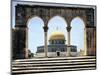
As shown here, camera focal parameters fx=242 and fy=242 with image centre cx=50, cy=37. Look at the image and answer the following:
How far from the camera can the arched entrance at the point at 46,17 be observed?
126 inches

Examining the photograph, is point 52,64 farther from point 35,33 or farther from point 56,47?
point 35,33

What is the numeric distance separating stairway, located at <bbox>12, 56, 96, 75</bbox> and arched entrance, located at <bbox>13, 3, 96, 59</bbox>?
95mm

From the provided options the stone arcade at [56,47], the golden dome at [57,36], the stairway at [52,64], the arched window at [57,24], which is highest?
the arched window at [57,24]

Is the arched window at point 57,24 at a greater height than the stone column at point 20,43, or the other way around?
the arched window at point 57,24

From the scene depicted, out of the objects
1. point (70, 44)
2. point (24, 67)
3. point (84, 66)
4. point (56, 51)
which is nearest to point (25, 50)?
point (24, 67)

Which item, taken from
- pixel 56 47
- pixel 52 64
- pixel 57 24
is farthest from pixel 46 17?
pixel 52 64

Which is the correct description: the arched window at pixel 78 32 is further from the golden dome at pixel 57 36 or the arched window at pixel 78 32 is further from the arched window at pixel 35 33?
the arched window at pixel 35 33

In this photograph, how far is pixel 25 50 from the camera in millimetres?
3234

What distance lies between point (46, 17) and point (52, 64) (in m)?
0.66

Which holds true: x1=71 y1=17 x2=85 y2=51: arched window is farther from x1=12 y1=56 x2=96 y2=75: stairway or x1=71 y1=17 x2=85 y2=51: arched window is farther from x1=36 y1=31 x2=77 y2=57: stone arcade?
x1=12 y1=56 x2=96 y2=75: stairway

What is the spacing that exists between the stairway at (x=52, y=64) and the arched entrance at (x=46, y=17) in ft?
0.31

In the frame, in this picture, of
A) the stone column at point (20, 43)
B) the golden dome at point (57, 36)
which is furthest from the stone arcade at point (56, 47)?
the stone column at point (20, 43)

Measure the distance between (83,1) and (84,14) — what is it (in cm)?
20

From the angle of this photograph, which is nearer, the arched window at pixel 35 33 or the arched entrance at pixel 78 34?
the arched window at pixel 35 33
